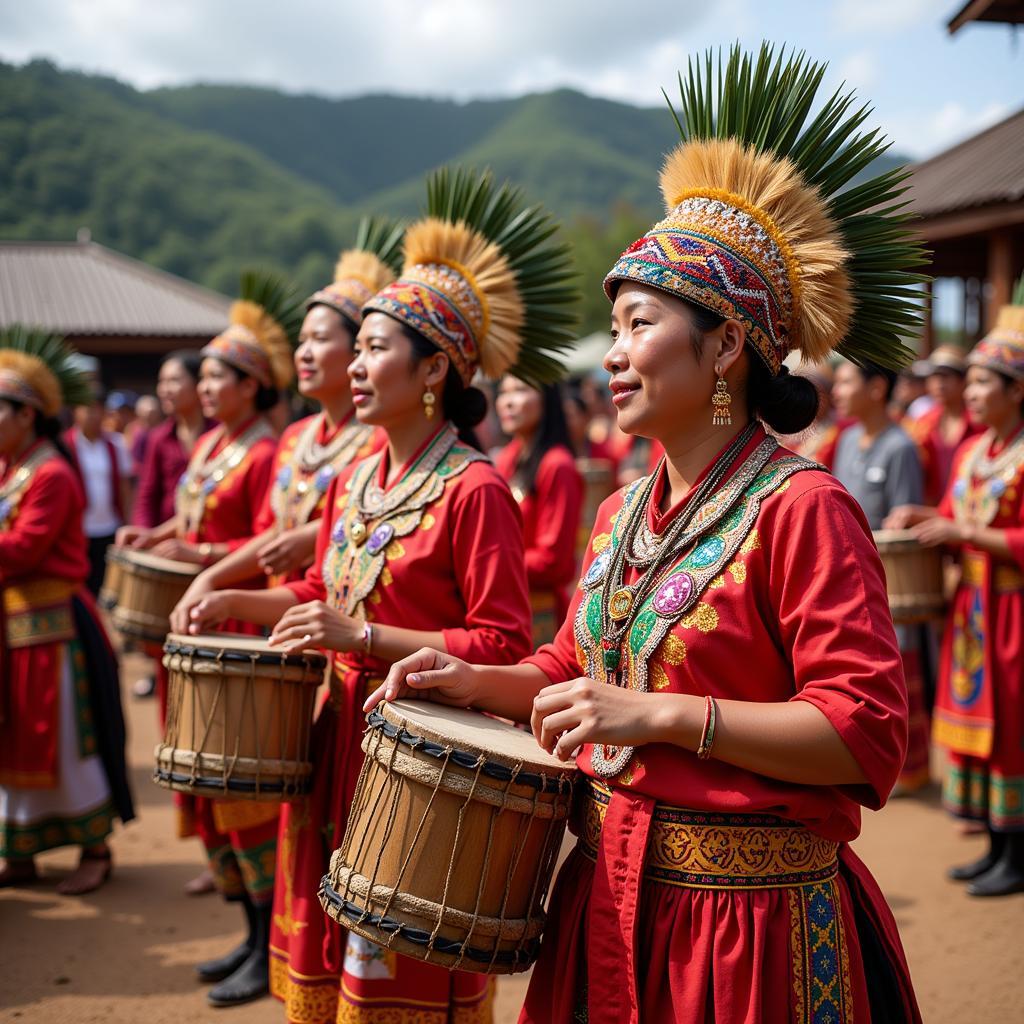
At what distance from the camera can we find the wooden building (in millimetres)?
24234

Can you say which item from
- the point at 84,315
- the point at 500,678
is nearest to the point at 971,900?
the point at 500,678

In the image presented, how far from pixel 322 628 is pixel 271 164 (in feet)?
336

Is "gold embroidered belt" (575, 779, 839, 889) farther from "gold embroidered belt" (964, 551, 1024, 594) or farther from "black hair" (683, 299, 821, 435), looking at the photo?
"gold embroidered belt" (964, 551, 1024, 594)

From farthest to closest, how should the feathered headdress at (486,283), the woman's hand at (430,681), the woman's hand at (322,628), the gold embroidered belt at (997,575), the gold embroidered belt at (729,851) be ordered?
the gold embroidered belt at (997,575), the feathered headdress at (486,283), the woman's hand at (322,628), the woman's hand at (430,681), the gold embroidered belt at (729,851)

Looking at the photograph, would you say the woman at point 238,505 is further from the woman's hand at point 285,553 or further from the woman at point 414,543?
→ the woman at point 414,543

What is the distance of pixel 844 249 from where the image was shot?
2.33 metres

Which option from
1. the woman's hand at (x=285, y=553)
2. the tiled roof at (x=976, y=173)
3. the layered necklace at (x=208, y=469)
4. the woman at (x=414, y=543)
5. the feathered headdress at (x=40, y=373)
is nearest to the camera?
the woman at (x=414, y=543)

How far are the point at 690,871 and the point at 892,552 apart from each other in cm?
378

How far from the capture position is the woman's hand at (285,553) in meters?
4.15

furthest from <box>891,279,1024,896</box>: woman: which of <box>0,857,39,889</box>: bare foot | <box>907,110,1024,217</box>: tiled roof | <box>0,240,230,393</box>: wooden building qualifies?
<box>0,240,230,393</box>: wooden building

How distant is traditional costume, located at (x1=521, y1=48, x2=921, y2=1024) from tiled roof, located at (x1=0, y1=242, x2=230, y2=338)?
23.1 meters

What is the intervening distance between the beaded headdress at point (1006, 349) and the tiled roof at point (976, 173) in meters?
6.31

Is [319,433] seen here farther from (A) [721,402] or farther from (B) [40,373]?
(A) [721,402]

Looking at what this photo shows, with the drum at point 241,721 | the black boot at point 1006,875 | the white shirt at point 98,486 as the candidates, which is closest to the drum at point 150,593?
the drum at point 241,721
